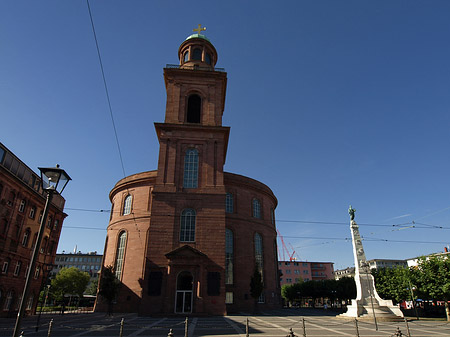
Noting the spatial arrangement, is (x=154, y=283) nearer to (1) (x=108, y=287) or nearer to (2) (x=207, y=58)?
(1) (x=108, y=287)

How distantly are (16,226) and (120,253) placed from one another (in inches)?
454

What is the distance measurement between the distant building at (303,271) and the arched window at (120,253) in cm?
8221

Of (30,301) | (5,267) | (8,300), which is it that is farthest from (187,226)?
(30,301)

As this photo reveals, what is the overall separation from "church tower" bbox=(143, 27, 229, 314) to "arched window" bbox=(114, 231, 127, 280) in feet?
32.5

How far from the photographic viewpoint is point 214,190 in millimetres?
30734

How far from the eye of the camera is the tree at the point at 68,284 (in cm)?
6134

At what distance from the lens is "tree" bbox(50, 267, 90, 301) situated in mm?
61344

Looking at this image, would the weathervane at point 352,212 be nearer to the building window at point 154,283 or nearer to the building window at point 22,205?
the building window at point 154,283

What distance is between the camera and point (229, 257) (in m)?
35.6

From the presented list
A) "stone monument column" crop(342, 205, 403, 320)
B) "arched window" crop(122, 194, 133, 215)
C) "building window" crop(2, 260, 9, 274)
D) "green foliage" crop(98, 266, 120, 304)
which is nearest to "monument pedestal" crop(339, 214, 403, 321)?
"stone monument column" crop(342, 205, 403, 320)

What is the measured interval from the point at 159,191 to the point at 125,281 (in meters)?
11.8

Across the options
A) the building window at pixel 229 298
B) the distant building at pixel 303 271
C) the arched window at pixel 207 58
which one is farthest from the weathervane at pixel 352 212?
the distant building at pixel 303 271

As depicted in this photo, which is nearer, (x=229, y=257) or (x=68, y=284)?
(x=229, y=257)

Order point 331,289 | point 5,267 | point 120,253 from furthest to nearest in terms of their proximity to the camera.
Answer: point 331,289 → point 120,253 → point 5,267
